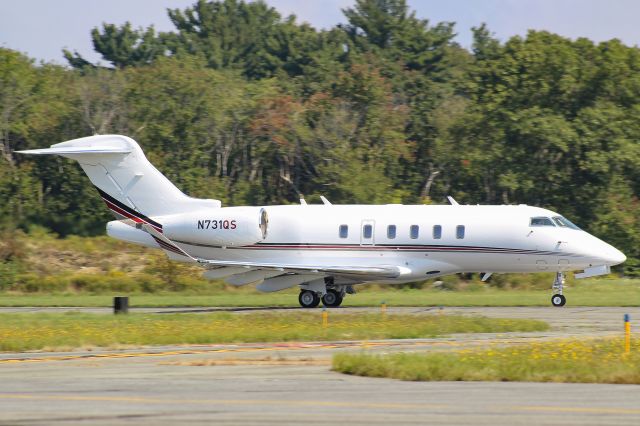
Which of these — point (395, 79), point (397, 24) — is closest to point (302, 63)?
point (397, 24)

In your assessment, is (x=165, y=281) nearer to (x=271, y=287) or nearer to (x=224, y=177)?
(x=271, y=287)

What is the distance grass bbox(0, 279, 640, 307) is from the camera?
3719cm

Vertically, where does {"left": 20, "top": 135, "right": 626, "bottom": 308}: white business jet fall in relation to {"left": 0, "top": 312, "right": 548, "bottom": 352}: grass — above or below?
above

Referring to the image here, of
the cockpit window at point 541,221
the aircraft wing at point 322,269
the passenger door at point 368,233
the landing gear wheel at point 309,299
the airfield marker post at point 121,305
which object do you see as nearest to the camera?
the airfield marker post at point 121,305

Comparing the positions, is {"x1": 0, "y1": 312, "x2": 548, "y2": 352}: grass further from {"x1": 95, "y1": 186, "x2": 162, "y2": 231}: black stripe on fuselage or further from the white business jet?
{"x1": 95, "y1": 186, "x2": 162, "y2": 231}: black stripe on fuselage

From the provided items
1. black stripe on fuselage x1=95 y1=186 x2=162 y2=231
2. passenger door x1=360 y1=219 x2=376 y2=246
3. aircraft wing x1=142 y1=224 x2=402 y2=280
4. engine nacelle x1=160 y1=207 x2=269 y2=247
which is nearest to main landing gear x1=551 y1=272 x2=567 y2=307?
aircraft wing x1=142 y1=224 x2=402 y2=280

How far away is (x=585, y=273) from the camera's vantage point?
3397 centimetres

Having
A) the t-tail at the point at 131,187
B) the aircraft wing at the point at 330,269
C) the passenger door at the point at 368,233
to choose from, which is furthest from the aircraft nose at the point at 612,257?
the t-tail at the point at 131,187

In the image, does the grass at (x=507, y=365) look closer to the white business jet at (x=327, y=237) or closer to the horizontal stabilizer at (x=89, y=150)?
the white business jet at (x=327, y=237)

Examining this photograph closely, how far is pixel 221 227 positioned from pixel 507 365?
18.7m

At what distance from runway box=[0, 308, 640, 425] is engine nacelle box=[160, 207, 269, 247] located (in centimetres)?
1353

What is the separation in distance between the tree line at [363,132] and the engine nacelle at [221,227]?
14.6 meters

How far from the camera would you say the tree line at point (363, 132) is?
54094 mm

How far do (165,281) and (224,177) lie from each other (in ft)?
67.5
